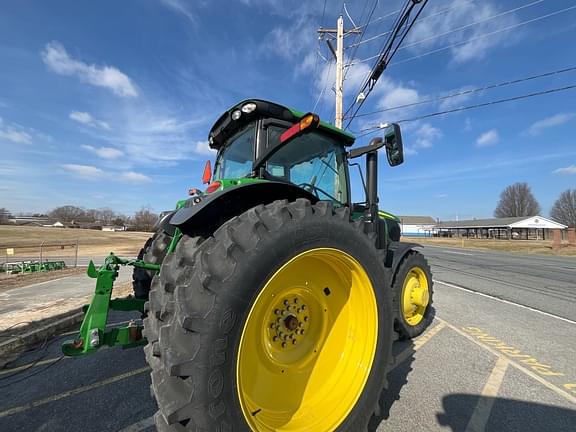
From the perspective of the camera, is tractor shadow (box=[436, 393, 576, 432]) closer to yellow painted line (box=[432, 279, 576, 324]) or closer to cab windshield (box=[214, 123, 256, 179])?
cab windshield (box=[214, 123, 256, 179])

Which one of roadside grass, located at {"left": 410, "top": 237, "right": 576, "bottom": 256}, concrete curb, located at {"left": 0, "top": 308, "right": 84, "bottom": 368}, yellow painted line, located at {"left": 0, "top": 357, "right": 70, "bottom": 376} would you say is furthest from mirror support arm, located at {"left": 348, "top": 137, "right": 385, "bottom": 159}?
roadside grass, located at {"left": 410, "top": 237, "right": 576, "bottom": 256}

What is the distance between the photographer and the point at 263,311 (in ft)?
6.48

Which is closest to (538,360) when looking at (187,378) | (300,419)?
(300,419)

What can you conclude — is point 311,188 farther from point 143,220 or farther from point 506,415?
point 143,220

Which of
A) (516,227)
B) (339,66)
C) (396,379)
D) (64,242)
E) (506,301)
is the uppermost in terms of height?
(339,66)

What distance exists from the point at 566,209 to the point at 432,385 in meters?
95.1

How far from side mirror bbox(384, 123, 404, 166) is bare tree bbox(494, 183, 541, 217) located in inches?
3598

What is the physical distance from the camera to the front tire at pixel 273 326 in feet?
4.68

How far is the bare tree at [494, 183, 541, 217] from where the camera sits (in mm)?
74994

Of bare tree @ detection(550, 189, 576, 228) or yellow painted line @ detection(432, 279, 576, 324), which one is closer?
yellow painted line @ detection(432, 279, 576, 324)

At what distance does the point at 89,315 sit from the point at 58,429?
92cm

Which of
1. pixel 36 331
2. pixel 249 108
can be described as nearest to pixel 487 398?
pixel 249 108

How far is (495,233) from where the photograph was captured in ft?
220

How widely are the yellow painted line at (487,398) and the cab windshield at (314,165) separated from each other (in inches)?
84.2
